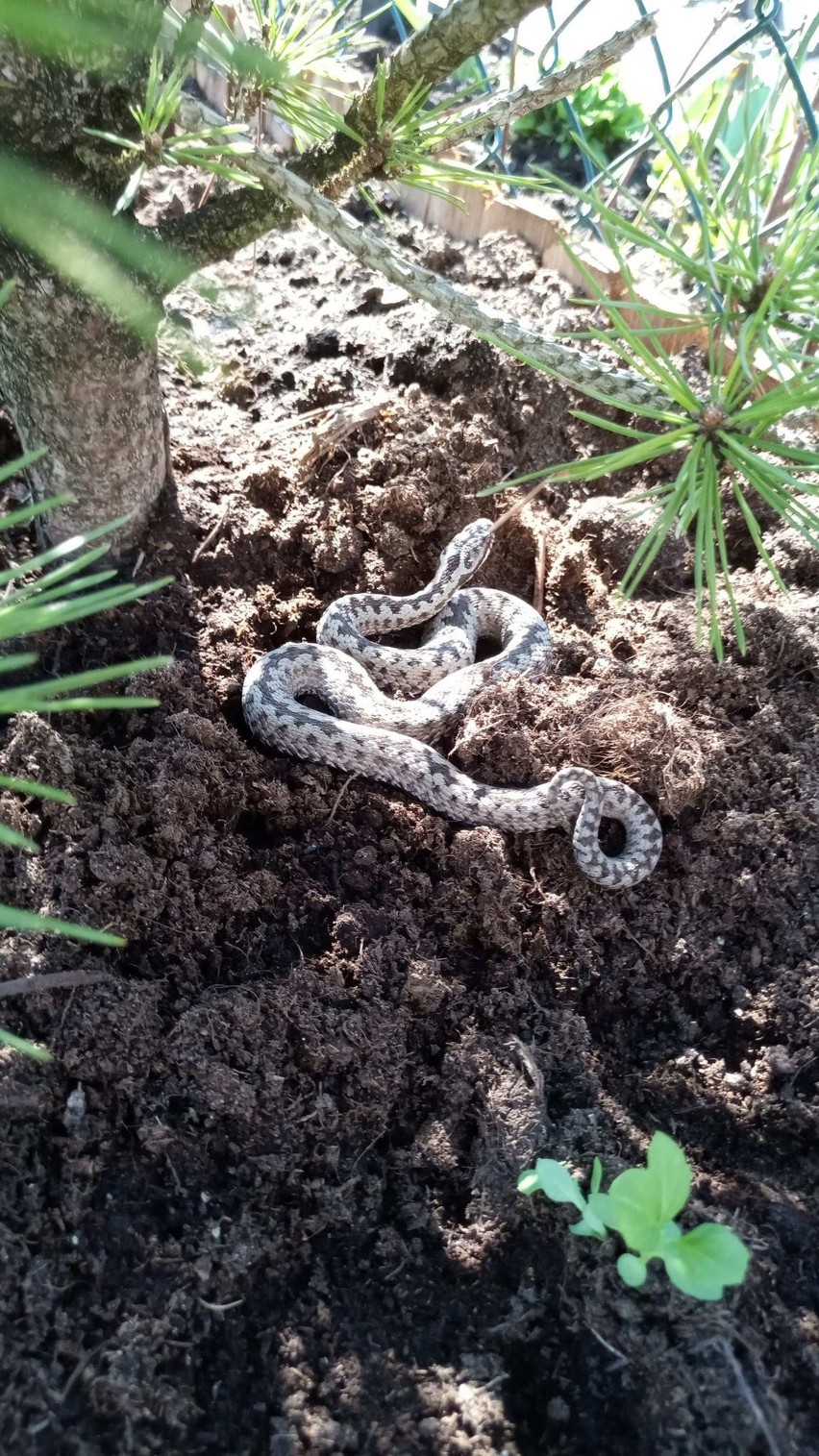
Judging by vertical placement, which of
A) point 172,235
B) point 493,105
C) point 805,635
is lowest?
point 805,635

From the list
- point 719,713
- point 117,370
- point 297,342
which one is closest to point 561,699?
point 719,713

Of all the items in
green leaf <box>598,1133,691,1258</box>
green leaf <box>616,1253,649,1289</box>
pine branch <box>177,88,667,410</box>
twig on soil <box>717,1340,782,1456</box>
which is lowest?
twig on soil <box>717,1340,782,1456</box>

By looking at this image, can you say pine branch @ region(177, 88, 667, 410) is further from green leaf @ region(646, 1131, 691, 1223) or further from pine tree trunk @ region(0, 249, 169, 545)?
green leaf @ region(646, 1131, 691, 1223)

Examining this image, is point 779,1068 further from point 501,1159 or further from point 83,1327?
point 83,1327

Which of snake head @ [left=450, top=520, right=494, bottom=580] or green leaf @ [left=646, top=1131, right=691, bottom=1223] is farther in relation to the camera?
snake head @ [left=450, top=520, right=494, bottom=580]

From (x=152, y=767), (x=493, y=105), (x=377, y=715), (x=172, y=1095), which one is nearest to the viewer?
(x=172, y=1095)

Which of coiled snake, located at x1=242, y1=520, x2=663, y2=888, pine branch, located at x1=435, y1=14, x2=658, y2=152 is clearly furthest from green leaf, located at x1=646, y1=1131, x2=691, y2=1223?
pine branch, located at x1=435, y1=14, x2=658, y2=152

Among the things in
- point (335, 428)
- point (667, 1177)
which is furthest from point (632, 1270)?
point (335, 428)
